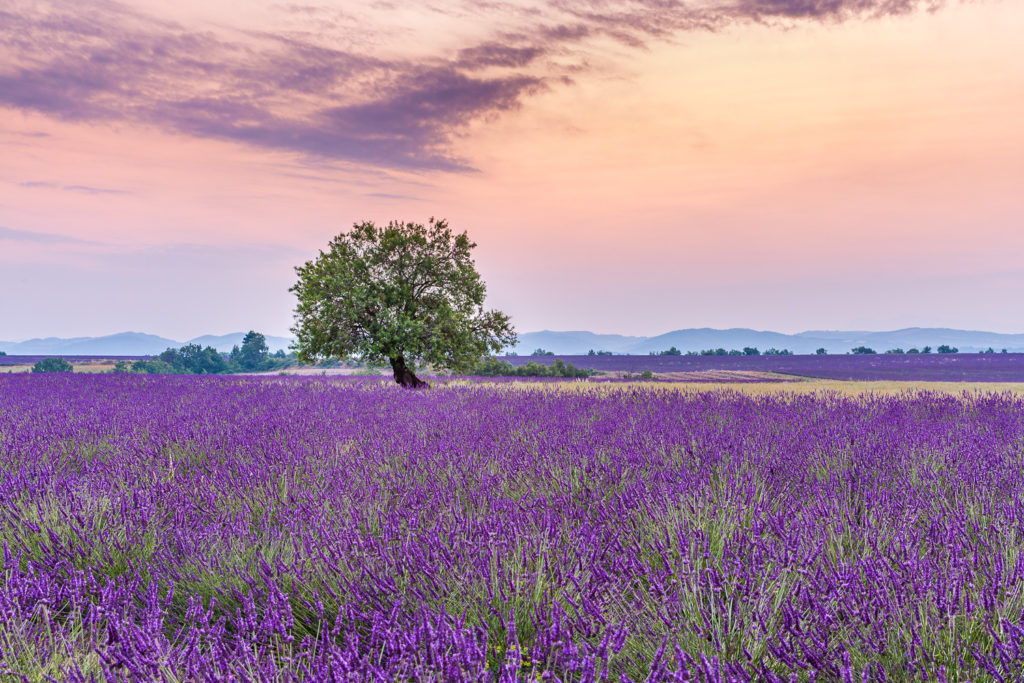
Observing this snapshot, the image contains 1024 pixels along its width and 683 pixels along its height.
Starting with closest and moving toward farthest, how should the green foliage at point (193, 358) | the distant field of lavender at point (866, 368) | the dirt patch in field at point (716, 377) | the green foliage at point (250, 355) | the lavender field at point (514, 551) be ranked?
the lavender field at point (514, 551), the dirt patch in field at point (716, 377), the distant field of lavender at point (866, 368), the green foliage at point (193, 358), the green foliage at point (250, 355)

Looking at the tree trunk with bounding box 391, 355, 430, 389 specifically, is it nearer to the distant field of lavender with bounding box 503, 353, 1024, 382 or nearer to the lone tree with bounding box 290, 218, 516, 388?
the lone tree with bounding box 290, 218, 516, 388

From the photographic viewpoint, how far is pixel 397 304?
15.5m

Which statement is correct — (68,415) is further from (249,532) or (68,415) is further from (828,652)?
(828,652)

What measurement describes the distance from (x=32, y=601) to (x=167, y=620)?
1.84 ft

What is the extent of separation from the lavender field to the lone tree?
338 inches

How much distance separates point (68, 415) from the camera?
7.16m

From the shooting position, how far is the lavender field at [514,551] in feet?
5.69

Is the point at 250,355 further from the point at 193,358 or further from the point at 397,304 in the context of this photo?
the point at 397,304

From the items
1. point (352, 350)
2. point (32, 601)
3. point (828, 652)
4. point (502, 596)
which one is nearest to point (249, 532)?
point (32, 601)

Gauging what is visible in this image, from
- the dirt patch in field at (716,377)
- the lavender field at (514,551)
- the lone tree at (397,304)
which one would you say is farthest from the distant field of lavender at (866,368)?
the lavender field at (514,551)

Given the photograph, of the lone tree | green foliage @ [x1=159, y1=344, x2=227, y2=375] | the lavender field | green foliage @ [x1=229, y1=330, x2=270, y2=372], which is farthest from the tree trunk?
green foliage @ [x1=229, y1=330, x2=270, y2=372]

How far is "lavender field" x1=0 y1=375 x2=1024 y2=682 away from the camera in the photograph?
1.73 meters

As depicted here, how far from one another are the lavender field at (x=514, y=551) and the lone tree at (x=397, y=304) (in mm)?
8576

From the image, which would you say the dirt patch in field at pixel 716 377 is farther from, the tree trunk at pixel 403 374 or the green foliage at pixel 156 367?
the green foliage at pixel 156 367
